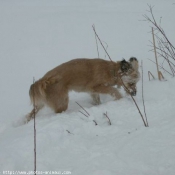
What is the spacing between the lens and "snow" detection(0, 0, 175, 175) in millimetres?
3125

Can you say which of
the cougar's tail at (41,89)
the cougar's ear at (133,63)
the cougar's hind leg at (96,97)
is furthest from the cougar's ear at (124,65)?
the cougar's tail at (41,89)

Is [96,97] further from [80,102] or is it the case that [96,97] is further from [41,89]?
[41,89]

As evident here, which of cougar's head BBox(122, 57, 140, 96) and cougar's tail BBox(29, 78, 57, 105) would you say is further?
cougar's head BBox(122, 57, 140, 96)

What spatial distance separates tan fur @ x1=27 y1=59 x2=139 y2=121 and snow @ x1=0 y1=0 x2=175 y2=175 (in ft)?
0.88

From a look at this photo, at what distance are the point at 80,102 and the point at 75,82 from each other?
2.14 ft

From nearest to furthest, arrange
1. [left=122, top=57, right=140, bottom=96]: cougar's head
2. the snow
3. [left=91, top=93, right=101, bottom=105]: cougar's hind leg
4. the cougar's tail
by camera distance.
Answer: the snow, the cougar's tail, [left=91, top=93, right=101, bottom=105]: cougar's hind leg, [left=122, top=57, right=140, bottom=96]: cougar's head

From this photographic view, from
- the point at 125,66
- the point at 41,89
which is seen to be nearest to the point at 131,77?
the point at 125,66

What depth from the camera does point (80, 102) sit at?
622 cm

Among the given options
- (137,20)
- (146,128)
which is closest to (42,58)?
(137,20)

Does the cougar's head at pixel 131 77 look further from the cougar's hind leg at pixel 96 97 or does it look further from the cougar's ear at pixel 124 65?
the cougar's hind leg at pixel 96 97

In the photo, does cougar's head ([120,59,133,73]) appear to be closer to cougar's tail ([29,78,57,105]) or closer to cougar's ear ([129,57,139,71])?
cougar's ear ([129,57,139,71])

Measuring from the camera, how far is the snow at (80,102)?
3.12m

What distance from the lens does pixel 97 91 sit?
594 cm

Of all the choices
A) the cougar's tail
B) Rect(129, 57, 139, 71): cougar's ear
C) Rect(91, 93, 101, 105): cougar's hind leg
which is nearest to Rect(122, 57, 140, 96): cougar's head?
Rect(129, 57, 139, 71): cougar's ear
